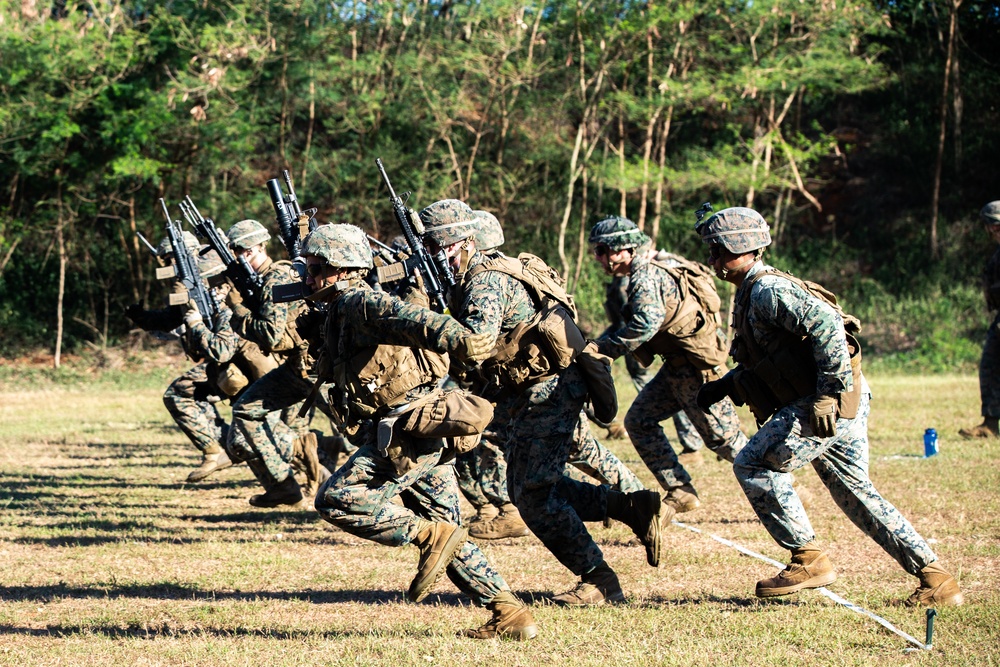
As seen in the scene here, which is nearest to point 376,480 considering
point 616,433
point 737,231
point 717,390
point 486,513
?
point 717,390

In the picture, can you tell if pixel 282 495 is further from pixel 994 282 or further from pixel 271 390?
pixel 994 282

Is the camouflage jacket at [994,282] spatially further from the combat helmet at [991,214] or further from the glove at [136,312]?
the glove at [136,312]

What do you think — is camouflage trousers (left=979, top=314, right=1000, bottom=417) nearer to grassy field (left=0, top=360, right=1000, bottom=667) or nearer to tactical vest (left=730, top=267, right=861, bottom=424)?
grassy field (left=0, top=360, right=1000, bottom=667)

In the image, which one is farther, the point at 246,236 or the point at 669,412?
the point at 246,236

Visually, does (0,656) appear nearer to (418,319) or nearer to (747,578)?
(418,319)

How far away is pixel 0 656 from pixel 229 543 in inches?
103

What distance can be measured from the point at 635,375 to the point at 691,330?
16.6ft

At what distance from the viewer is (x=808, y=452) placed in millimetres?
5500

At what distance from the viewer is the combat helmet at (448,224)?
590 cm

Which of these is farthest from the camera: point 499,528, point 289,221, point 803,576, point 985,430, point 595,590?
point 985,430

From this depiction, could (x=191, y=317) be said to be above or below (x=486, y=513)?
above

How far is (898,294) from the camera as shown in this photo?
77.1 ft

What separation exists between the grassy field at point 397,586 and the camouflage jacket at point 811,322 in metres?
1.19

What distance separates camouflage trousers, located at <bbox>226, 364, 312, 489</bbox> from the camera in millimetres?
8688
